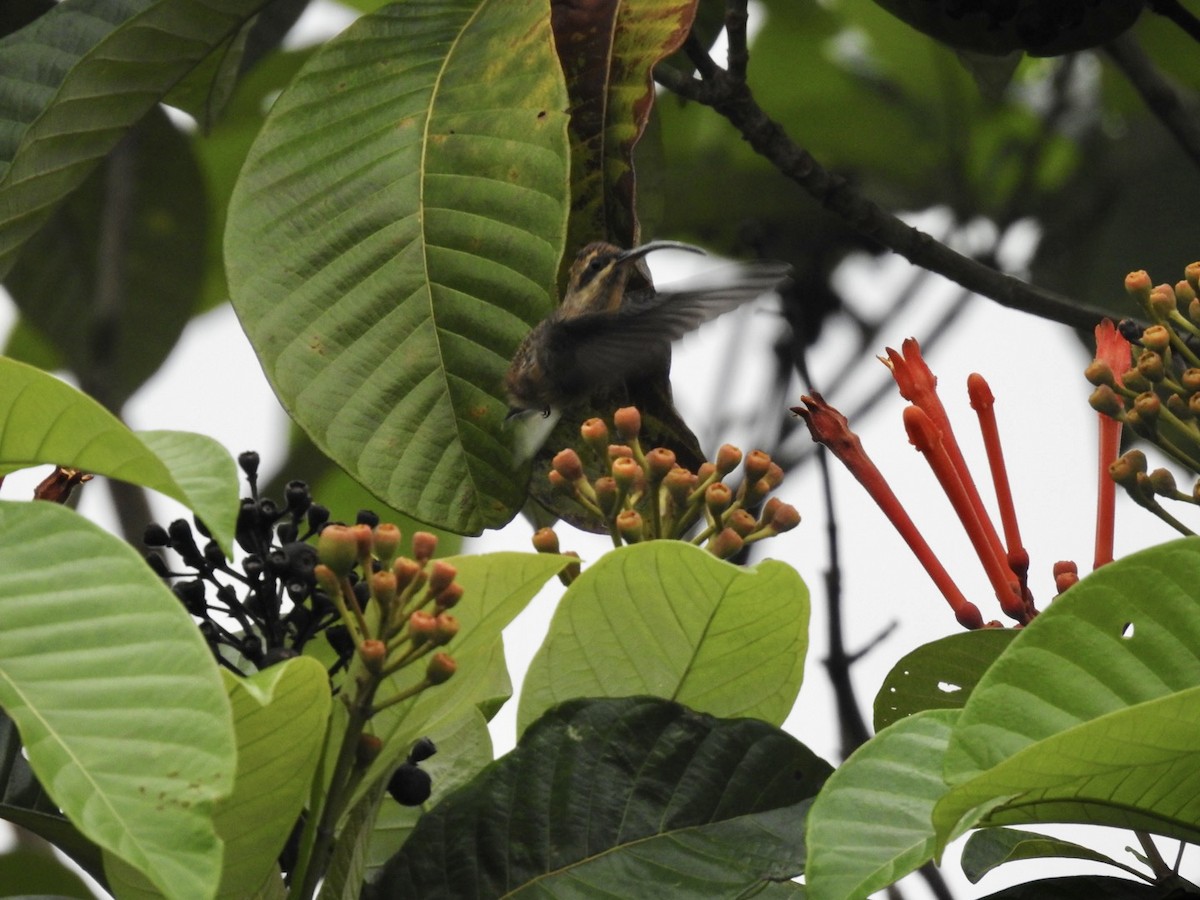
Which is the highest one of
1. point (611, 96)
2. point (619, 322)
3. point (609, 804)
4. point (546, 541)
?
point (611, 96)

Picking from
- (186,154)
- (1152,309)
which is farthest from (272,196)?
(186,154)

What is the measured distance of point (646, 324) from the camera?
6.68 ft

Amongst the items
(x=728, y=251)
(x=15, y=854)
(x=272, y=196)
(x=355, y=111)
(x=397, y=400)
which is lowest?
(x=15, y=854)

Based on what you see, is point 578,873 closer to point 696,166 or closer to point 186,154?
point 186,154

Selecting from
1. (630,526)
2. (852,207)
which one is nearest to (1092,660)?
(630,526)

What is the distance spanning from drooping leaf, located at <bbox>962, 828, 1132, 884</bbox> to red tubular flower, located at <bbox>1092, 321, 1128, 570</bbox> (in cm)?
28

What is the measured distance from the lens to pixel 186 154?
10.2ft

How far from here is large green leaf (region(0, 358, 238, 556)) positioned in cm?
108

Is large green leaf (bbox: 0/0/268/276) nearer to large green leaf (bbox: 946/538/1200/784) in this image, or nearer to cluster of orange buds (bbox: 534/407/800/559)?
cluster of orange buds (bbox: 534/407/800/559)

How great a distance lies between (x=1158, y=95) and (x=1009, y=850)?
1450 millimetres

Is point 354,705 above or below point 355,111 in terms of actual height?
below

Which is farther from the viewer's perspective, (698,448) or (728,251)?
(728,251)

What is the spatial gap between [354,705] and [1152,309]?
0.79m

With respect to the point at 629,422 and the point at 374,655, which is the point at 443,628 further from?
the point at 629,422
